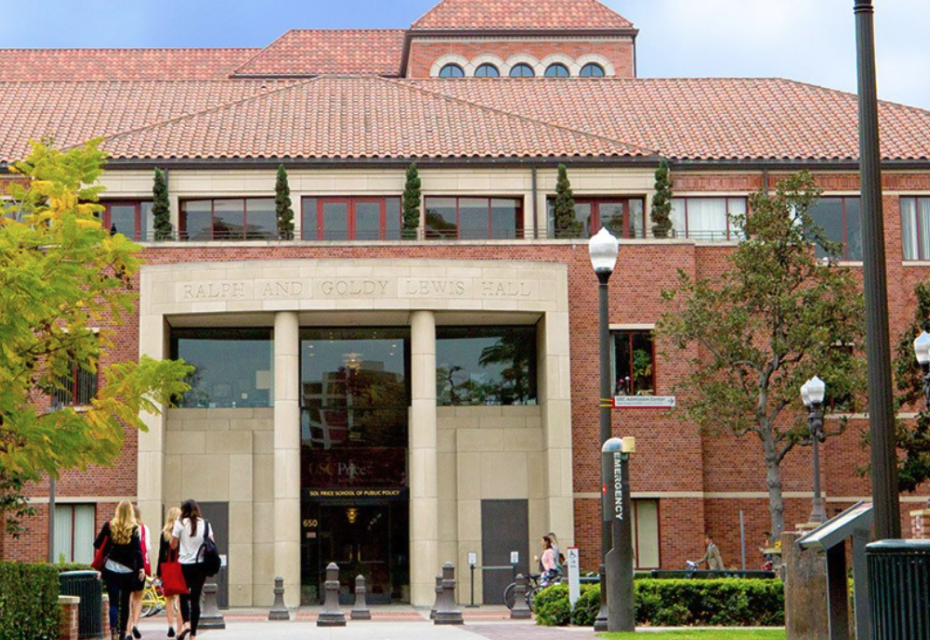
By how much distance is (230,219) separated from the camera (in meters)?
41.8

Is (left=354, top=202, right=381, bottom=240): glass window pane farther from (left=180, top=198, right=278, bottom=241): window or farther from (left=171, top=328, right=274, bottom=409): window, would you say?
(left=171, top=328, right=274, bottom=409): window

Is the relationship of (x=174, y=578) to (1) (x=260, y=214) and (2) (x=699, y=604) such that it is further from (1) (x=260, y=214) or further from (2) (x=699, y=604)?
(1) (x=260, y=214)

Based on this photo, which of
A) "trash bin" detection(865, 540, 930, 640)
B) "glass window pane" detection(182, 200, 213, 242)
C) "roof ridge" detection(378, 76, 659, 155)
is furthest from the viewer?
"roof ridge" detection(378, 76, 659, 155)

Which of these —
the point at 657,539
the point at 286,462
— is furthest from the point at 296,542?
the point at 657,539

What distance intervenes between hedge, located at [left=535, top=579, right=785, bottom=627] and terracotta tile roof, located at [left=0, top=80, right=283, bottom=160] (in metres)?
24.7

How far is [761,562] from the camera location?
3897 centimetres

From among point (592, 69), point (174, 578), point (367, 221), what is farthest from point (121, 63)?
point (174, 578)

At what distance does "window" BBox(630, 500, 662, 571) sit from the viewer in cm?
3856

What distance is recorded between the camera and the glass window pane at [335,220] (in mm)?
41656

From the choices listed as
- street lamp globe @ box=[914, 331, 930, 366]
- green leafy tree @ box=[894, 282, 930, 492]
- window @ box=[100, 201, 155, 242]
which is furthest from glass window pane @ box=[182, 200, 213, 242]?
street lamp globe @ box=[914, 331, 930, 366]

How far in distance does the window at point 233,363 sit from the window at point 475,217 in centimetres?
577

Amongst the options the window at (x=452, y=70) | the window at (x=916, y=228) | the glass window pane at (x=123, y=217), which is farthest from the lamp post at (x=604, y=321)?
the window at (x=452, y=70)

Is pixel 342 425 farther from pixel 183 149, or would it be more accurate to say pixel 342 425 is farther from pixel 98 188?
pixel 98 188

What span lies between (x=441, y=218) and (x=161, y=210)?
7.48m
